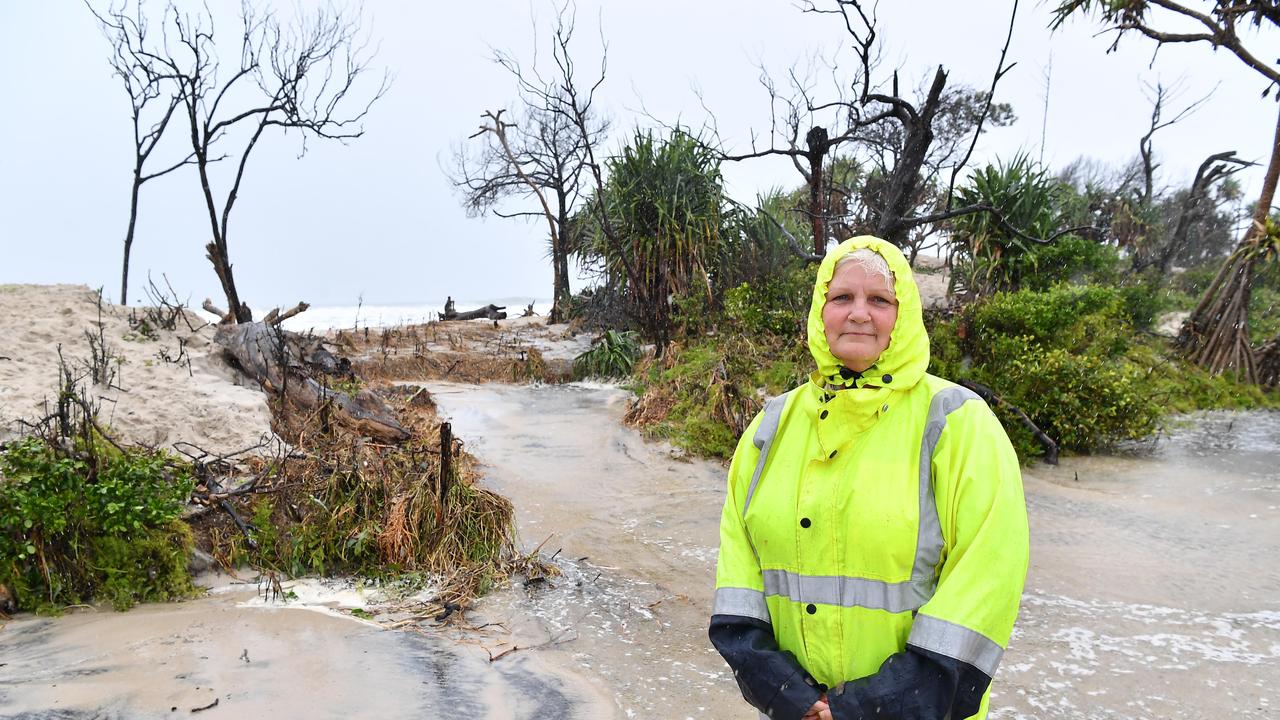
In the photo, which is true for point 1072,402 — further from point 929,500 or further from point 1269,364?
point 929,500

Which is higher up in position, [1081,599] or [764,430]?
[764,430]

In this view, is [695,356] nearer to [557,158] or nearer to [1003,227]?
[1003,227]

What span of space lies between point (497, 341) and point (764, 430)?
41.3 ft

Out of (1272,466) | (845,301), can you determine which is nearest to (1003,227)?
(1272,466)

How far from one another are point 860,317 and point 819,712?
83 centimetres

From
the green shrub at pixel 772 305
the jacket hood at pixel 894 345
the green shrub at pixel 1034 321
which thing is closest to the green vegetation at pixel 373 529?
the jacket hood at pixel 894 345

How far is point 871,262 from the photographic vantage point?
171cm

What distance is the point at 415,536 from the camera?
15.4 feet

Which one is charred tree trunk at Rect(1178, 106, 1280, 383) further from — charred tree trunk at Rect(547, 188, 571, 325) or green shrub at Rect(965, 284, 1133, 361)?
charred tree trunk at Rect(547, 188, 571, 325)

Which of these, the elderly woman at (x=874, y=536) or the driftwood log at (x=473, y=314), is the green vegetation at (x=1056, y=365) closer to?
the elderly woman at (x=874, y=536)

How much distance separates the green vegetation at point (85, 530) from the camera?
3.82 metres

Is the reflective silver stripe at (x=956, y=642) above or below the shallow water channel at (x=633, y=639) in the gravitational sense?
above

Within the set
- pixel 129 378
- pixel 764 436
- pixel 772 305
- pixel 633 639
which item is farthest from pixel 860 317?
pixel 772 305

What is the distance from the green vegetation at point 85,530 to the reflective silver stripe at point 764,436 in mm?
3607
